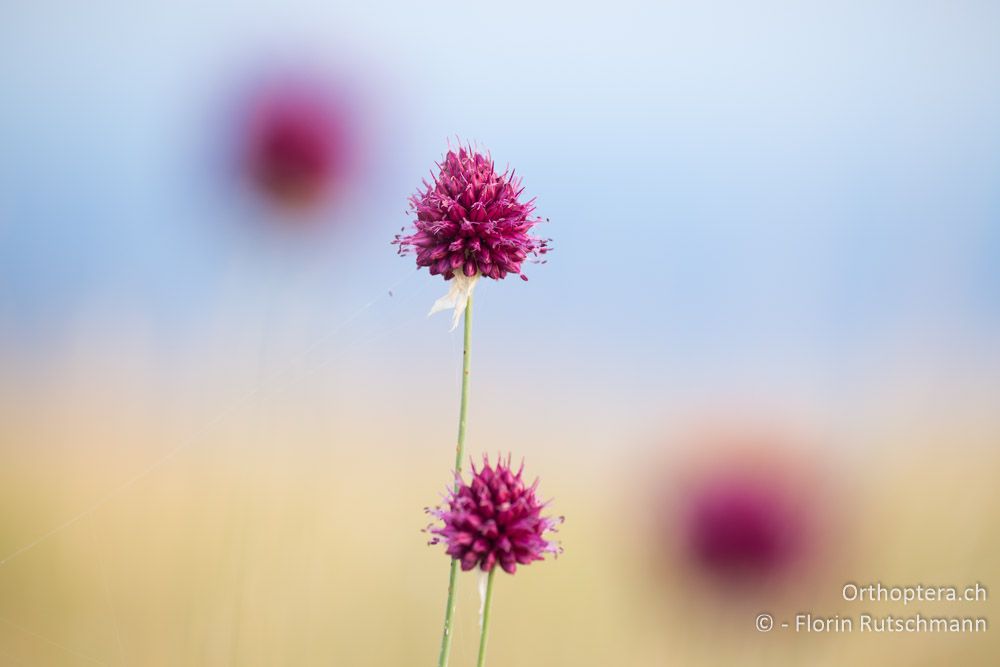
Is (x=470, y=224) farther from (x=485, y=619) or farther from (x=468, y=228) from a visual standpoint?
(x=485, y=619)

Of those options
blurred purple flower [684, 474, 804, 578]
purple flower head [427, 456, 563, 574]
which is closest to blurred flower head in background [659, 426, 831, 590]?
blurred purple flower [684, 474, 804, 578]

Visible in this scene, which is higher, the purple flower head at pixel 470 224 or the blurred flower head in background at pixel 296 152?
the blurred flower head in background at pixel 296 152

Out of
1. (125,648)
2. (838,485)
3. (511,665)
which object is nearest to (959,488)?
(838,485)

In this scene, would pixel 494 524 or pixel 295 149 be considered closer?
pixel 494 524

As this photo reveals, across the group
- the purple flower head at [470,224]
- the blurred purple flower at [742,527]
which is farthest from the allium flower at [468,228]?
the blurred purple flower at [742,527]

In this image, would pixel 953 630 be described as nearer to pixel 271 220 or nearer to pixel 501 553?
pixel 501 553

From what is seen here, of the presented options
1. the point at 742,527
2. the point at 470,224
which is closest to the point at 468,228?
the point at 470,224

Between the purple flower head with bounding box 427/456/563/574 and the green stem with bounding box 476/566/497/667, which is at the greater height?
the purple flower head with bounding box 427/456/563/574

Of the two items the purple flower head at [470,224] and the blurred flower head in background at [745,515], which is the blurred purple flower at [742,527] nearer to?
the blurred flower head in background at [745,515]

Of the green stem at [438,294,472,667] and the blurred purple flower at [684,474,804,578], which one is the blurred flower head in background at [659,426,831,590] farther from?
the green stem at [438,294,472,667]
